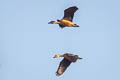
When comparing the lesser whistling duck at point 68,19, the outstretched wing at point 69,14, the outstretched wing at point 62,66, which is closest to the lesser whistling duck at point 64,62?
the outstretched wing at point 62,66

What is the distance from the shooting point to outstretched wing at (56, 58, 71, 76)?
28603mm

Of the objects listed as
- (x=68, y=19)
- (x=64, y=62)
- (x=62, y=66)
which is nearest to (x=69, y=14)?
(x=68, y=19)

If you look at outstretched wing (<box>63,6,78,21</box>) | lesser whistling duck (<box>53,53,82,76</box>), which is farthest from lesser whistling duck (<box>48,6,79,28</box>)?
lesser whistling duck (<box>53,53,82,76</box>)

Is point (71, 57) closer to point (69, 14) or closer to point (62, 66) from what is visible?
point (62, 66)

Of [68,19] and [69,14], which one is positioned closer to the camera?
[68,19]

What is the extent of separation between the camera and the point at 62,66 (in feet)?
96.0

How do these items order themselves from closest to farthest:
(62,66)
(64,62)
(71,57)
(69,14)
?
(71,57)
(62,66)
(64,62)
(69,14)

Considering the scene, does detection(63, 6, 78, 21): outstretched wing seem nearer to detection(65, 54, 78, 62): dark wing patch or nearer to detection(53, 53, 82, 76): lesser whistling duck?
detection(53, 53, 82, 76): lesser whistling duck

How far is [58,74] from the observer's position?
28.5m

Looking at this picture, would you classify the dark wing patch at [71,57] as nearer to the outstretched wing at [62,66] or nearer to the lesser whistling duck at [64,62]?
the lesser whistling duck at [64,62]

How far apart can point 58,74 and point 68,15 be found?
18.5 feet

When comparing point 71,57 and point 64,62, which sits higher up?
point 71,57

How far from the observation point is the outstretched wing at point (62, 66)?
2860cm

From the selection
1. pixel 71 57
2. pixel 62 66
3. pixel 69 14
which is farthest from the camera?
pixel 69 14
